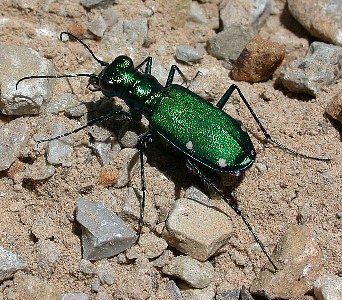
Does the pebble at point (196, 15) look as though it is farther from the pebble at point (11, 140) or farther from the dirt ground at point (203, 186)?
the pebble at point (11, 140)

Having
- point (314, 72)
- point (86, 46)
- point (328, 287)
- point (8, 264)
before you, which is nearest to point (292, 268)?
point (328, 287)

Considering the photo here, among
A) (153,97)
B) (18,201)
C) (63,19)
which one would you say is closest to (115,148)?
(153,97)

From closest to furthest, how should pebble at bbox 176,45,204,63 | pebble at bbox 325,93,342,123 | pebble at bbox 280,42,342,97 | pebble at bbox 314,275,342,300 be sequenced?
1. pebble at bbox 314,275,342,300
2. pebble at bbox 325,93,342,123
3. pebble at bbox 280,42,342,97
4. pebble at bbox 176,45,204,63

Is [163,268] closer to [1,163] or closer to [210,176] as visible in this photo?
[210,176]

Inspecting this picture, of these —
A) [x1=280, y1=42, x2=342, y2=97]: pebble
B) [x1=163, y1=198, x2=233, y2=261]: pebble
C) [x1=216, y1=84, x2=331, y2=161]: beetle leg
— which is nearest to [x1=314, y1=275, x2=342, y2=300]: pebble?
[x1=163, y1=198, x2=233, y2=261]: pebble


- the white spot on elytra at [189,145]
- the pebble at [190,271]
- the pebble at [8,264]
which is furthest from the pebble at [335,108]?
the pebble at [8,264]

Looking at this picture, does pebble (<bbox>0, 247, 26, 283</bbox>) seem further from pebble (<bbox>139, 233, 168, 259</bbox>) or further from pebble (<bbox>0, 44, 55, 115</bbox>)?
pebble (<bbox>0, 44, 55, 115</bbox>)
